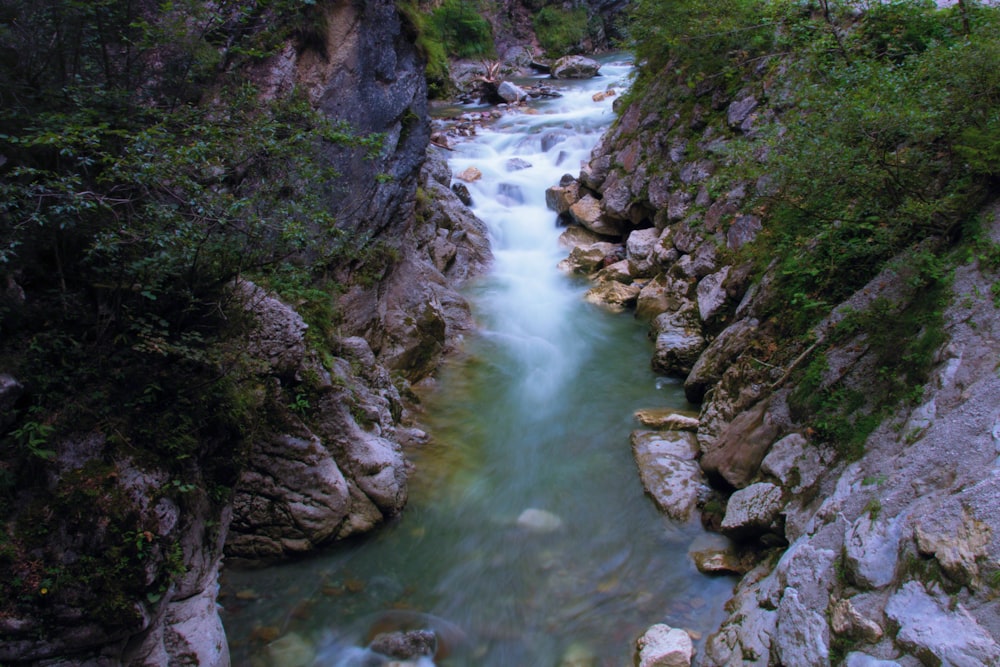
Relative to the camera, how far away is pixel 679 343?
8.59m

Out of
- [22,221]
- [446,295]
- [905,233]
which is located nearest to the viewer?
[22,221]

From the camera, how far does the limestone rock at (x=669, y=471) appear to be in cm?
601

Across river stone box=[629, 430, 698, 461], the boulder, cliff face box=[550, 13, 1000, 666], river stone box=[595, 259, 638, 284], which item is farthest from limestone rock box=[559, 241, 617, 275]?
the boulder

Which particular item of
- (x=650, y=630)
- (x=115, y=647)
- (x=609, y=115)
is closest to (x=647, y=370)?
(x=650, y=630)

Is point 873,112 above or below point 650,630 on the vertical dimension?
above

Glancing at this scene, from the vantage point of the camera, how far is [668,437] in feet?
22.8

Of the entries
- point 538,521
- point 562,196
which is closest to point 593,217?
point 562,196

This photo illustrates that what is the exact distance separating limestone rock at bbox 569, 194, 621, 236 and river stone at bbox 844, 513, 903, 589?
10.3m

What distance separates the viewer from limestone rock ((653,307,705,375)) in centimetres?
847

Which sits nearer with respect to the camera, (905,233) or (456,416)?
(905,233)

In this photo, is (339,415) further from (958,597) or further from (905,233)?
(905,233)

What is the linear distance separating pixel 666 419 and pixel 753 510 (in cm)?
231

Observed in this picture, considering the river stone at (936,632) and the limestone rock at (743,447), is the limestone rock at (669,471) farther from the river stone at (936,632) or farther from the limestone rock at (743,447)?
the river stone at (936,632)

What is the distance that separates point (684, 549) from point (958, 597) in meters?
3.02
